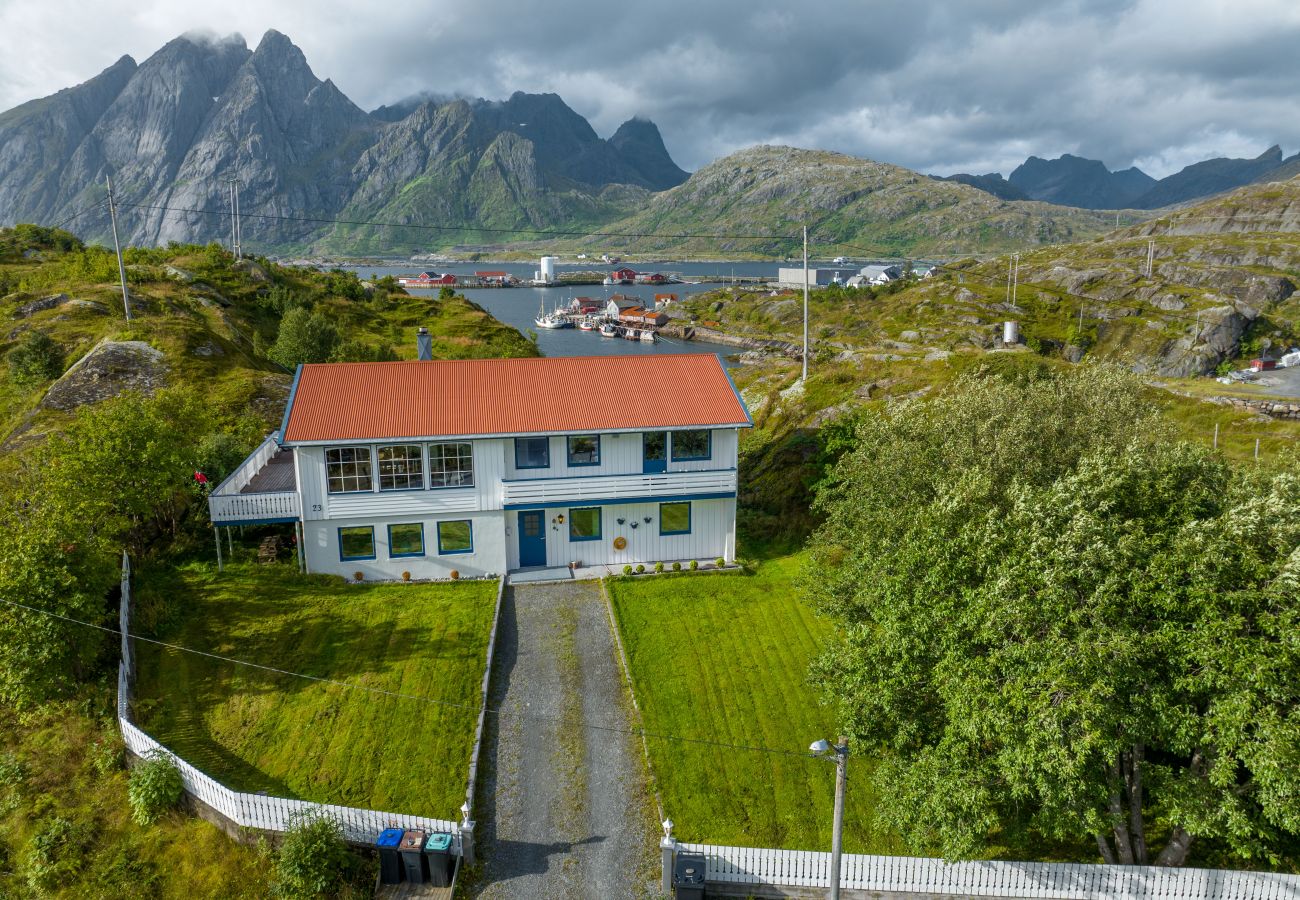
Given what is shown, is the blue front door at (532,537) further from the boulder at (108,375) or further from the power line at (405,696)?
the boulder at (108,375)

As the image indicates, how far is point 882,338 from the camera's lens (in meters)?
101

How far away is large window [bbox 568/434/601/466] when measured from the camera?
28.4 m

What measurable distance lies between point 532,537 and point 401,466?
18.2 feet

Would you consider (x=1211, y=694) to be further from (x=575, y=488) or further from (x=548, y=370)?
(x=548, y=370)

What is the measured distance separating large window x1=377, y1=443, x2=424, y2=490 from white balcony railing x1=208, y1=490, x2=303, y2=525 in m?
3.13

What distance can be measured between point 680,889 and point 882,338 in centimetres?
9457

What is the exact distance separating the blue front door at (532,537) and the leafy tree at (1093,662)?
14323 millimetres

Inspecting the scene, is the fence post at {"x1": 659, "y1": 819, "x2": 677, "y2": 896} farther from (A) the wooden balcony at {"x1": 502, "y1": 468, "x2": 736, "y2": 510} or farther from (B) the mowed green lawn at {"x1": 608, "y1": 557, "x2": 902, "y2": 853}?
(A) the wooden balcony at {"x1": 502, "y1": 468, "x2": 736, "y2": 510}

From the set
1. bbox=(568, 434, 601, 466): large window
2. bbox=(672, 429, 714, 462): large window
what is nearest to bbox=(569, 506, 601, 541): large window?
bbox=(568, 434, 601, 466): large window

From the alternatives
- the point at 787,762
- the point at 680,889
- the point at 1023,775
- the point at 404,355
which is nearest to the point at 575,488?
the point at 787,762

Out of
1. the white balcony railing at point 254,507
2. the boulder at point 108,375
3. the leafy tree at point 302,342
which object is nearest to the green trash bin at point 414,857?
the white balcony railing at point 254,507

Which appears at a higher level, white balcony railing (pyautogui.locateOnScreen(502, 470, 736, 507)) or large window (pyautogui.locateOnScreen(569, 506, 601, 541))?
white balcony railing (pyautogui.locateOnScreen(502, 470, 736, 507))

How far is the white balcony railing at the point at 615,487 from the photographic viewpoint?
2776 cm

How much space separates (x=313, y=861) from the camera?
1508 cm
